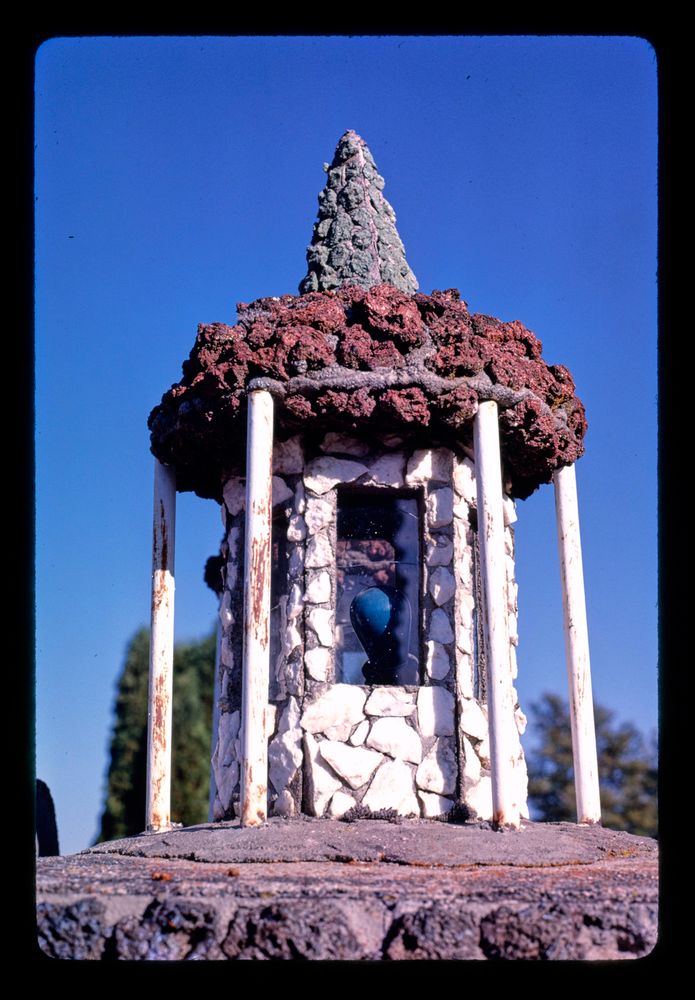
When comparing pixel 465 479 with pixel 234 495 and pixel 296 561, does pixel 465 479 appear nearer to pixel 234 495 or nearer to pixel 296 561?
pixel 296 561

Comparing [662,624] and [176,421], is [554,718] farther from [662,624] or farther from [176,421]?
[662,624]

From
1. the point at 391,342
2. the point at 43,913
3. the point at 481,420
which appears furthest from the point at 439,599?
the point at 43,913

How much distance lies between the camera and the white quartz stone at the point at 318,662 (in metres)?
7.37

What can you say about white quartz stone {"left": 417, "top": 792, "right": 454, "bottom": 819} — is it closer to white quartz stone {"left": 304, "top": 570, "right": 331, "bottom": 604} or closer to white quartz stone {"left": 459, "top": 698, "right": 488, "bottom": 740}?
white quartz stone {"left": 459, "top": 698, "right": 488, "bottom": 740}

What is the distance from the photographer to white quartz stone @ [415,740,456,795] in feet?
23.4

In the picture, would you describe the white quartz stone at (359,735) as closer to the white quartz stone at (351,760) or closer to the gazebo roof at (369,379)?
the white quartz stone at (351,760)

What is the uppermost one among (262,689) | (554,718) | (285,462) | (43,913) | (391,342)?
(391,342)

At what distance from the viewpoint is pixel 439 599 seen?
7629mm

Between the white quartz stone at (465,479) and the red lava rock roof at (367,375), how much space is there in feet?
0.50

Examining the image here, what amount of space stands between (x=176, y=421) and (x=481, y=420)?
2252mm

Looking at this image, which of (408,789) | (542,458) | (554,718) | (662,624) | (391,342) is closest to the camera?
(662,624)

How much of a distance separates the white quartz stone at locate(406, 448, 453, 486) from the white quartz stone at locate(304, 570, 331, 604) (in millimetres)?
933

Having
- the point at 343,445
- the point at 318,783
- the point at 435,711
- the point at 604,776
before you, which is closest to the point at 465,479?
the point at 343,445

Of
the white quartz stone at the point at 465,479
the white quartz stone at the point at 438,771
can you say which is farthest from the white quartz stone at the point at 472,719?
the white quartz stone at the point at 465,479
